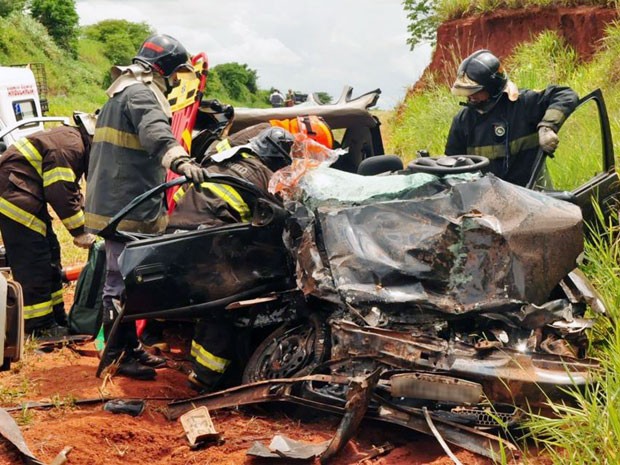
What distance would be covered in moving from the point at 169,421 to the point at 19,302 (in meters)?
0.98

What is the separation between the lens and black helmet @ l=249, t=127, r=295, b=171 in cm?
492

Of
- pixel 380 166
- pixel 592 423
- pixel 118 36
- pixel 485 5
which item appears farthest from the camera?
pixel 118 36

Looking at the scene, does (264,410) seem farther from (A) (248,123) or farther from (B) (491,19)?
(B) (491,19)

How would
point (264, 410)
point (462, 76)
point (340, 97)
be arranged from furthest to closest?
point (340, 97) → point (462, 76) → point (264, 410)

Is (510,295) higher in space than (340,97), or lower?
lower

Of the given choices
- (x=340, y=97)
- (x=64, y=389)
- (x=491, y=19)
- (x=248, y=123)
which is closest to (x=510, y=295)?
(x=64, y=389)

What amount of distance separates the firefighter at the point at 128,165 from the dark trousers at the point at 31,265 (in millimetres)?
833

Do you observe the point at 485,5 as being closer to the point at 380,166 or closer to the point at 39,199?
the point at 380,166

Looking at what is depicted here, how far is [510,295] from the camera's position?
3508 millimetres

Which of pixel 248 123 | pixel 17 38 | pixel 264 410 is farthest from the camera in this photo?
pixel 17 38

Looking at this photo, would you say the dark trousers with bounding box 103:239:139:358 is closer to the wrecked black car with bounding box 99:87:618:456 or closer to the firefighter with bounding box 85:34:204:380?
the firefighter with bounding box 85:34:204:380

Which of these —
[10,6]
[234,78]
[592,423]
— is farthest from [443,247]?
[234,78]

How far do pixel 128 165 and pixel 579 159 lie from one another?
131 inches

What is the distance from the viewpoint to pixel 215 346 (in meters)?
4.28
